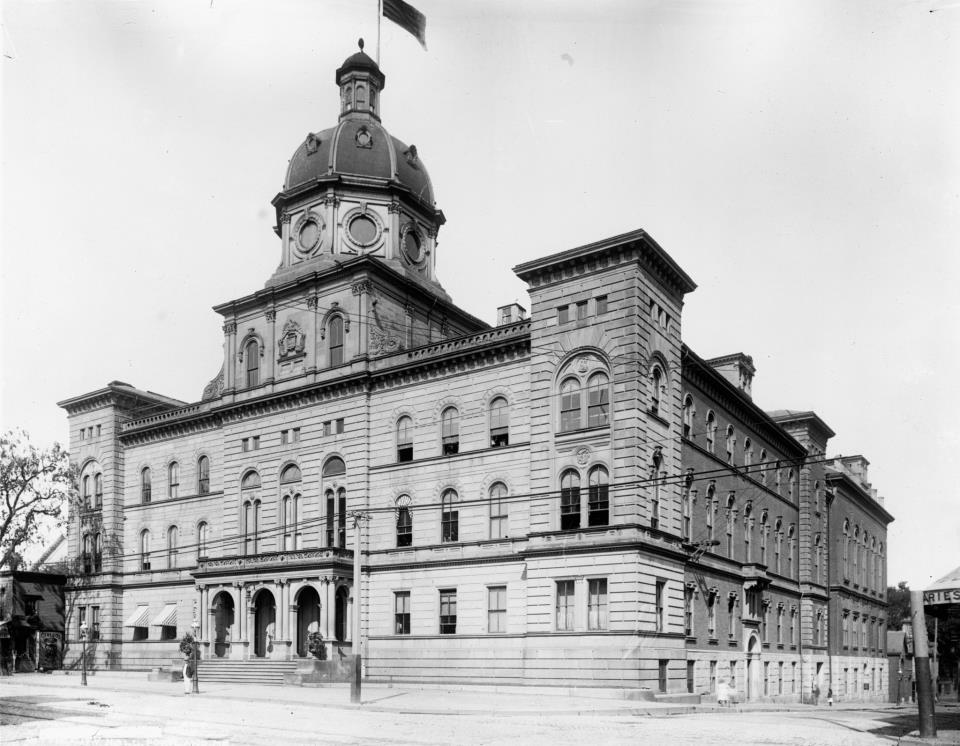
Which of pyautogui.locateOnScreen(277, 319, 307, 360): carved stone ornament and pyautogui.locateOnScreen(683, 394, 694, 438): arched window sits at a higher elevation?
pyautogui.locateOnScreen(277, 319, 307, 360): carved stone ornament

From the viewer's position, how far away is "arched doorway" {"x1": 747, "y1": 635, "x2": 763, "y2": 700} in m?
51.2

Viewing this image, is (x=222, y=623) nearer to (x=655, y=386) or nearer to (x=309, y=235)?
(x=309, y=235)

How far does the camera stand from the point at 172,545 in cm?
5781

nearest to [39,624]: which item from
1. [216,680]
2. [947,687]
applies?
[216,680]

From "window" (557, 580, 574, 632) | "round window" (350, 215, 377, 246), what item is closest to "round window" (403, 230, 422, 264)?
"round window" (350, 215, 377, 246)

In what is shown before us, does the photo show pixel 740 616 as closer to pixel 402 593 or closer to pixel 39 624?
pixel 402 593

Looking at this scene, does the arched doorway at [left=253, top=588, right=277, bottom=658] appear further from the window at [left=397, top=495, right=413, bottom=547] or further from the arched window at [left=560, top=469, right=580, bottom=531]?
the arched window at [left=560, top=469, right=580, bottom=531]

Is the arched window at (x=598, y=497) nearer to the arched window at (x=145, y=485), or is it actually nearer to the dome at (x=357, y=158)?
the dome at (x=357, y=158)

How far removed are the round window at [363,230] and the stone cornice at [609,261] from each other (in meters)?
14.3

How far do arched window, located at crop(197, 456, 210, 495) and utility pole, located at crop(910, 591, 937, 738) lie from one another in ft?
141

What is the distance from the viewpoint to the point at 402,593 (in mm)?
46531

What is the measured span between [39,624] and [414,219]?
33.6 m

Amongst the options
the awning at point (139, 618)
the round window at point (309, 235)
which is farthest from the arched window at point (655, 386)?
the awning at point (139, 618)

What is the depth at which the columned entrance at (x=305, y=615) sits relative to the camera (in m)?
48.8
